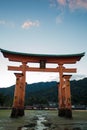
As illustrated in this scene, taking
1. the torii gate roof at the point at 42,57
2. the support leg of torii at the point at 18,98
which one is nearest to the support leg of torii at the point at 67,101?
the torii gate roof at the point at 42,57

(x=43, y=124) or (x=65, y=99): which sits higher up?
(x=65, y=99)

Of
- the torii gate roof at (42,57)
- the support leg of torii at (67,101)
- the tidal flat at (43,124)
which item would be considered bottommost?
the tidal flat at (43,124)

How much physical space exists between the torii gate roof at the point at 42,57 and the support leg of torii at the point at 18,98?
6.80ft

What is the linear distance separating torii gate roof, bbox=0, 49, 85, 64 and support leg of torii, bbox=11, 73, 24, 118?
81.5 inches

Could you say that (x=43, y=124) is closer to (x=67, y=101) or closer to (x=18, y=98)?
(x=67, y=101)

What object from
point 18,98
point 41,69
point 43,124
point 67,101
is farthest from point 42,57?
point 43,124

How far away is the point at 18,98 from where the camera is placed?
1877 centimetres

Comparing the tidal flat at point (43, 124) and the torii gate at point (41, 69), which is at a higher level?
the torii gate at point (41, 69)

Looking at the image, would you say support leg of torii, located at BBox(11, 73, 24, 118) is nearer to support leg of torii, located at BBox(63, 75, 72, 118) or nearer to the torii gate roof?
the torii gate roof

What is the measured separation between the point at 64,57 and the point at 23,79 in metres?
4.59

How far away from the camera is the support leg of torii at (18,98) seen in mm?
18234

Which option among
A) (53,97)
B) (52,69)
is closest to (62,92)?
(52,69)

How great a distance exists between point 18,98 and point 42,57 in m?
4.70

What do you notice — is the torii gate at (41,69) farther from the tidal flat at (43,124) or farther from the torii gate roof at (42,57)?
the tidal flat at (43,124)
